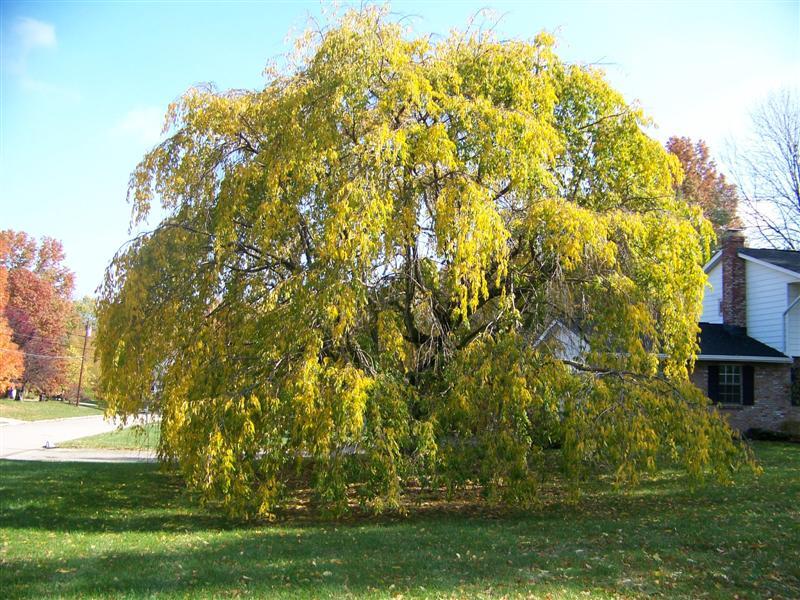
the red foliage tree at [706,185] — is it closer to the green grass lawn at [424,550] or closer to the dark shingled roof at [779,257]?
the dark shingled roof at [779,257]

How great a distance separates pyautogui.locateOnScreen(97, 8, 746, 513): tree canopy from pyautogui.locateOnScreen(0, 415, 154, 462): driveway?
179 inches

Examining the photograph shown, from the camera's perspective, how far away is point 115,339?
424 inches

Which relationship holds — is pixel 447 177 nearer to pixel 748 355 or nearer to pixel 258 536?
pixel 258 536

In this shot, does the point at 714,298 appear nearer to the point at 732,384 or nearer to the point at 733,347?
the point at 733,347

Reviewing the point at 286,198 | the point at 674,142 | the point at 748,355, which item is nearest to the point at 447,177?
the point at 286,198

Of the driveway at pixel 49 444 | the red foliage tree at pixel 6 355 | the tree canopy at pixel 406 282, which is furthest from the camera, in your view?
the red foliage tree at pixel 6 355

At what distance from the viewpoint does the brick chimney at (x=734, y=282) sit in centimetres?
2333

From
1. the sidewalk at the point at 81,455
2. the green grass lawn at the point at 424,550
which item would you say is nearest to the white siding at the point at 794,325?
the green grass lawn at the point at 424,550

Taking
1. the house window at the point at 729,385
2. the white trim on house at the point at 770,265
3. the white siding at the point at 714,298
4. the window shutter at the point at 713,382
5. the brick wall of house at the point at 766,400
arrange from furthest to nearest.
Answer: the white siding at the point at 714,298 < the house window at the point at 729,385 < the window shutter at the point at 713,382 < the brick wall of house at the point at 766,400 < the white trim on house at the point at 770,265

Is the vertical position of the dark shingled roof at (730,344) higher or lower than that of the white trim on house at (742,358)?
higher

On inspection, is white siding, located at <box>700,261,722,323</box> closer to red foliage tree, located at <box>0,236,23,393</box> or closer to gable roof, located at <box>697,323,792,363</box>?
gable roof, located at <box>697,323,792,363</box>

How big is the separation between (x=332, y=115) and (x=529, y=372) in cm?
452

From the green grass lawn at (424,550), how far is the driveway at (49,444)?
12.2ft

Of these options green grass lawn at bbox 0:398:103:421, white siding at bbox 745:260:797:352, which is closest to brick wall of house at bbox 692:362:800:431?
white siding at bbox 745:260:797:352
